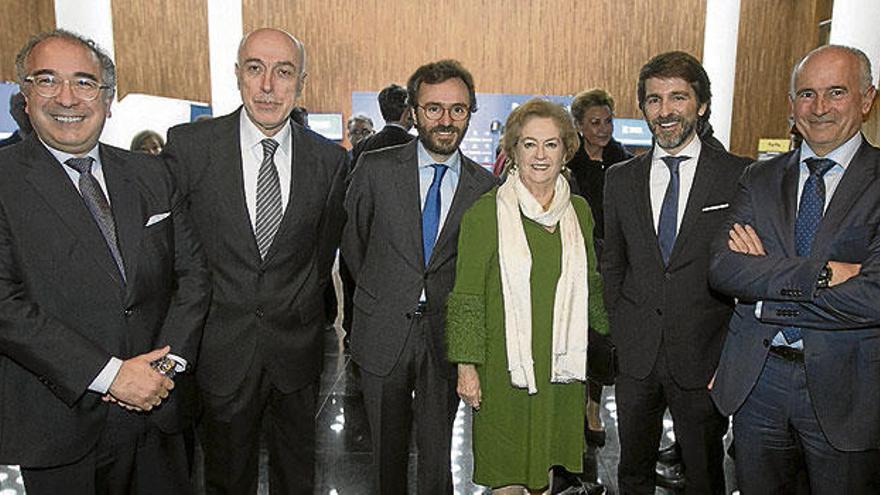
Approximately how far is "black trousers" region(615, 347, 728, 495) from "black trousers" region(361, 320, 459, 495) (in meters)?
0.75

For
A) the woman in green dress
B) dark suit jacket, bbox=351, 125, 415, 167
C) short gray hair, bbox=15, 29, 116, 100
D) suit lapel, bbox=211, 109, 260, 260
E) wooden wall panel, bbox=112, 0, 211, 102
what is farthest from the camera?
wooden wall panel, bbox=112, 0, 211, 102

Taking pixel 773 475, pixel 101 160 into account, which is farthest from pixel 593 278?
pixel 101 160

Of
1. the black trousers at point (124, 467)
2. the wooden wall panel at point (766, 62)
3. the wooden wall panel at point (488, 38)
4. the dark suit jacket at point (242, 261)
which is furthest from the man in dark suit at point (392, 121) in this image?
the wooden wall panel at point (766, 62)

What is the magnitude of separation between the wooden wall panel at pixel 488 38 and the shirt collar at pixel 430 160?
26.8 feet

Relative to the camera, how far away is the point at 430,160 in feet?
8.53

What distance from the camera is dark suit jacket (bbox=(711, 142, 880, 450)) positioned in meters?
1.91

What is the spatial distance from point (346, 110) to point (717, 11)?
19.2 ft

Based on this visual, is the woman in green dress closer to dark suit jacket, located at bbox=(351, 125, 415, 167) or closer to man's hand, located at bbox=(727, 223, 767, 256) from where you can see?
man's hand, located at bbox=(727, 223, 767, 256)

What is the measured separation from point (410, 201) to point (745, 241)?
1219mm

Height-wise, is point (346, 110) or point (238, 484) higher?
point (346, 110)

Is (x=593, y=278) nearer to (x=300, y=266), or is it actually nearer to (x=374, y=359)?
(x=374, y=359)

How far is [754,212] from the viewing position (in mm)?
2188

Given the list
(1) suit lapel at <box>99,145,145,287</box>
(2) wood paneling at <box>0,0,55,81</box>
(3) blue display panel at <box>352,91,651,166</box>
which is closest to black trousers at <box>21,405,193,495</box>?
(1) suit lapel at <box>99,145,145,287</box>

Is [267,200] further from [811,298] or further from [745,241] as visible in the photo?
[811,298]
